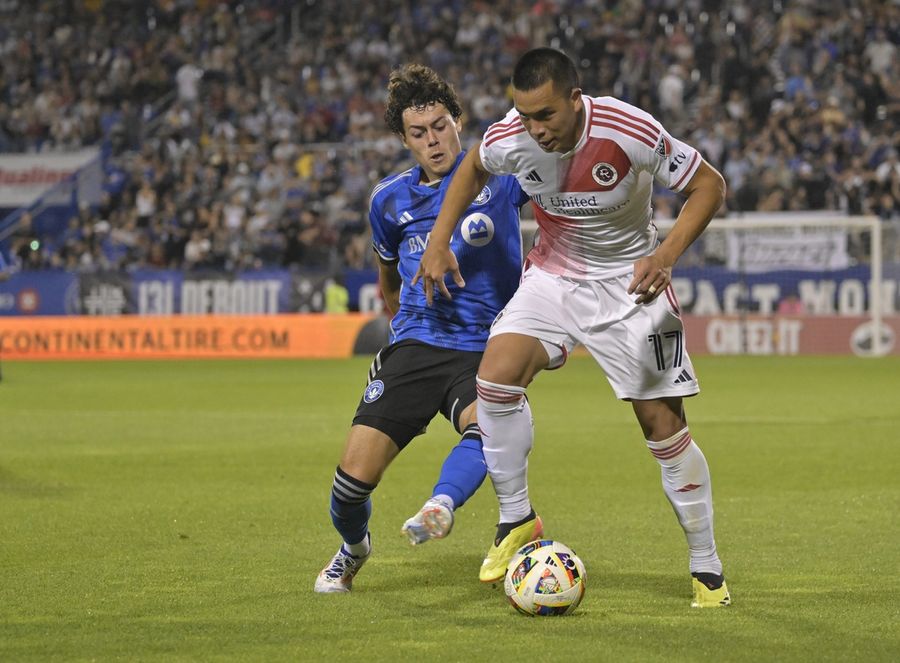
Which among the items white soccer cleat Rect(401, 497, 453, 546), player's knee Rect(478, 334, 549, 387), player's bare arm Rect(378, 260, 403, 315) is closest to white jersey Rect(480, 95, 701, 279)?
player's knee Rect(478, 334, 549, 387)

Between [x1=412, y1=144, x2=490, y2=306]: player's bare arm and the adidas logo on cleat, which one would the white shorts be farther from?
[x1=412, y1=144, x2=490, y2=306]: player's bare arm

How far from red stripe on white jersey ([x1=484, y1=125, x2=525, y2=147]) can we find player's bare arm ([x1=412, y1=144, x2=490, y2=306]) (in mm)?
77

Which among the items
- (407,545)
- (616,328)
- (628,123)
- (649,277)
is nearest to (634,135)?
(628,123)

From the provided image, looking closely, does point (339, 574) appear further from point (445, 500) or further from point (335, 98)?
point (335, 98)

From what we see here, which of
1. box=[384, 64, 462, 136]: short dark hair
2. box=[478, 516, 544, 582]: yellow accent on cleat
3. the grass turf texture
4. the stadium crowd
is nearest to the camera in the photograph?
the grass turf texture

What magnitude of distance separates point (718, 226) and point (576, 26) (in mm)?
8096

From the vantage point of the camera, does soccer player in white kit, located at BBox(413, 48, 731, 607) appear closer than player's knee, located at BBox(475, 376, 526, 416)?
Yes

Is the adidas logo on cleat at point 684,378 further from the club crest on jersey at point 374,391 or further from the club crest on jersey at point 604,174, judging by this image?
the club crest on jersey at point 374,391

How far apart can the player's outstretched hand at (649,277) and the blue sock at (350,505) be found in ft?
4.59

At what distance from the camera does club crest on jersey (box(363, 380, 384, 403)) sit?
6.09 metres

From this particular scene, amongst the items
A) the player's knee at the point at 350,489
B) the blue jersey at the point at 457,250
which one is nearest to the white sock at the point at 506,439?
the player's knee at the point at 350,489

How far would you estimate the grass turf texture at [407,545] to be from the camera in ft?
16.2

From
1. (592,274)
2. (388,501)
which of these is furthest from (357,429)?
(388,501)

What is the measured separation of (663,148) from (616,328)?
712 millimetres
